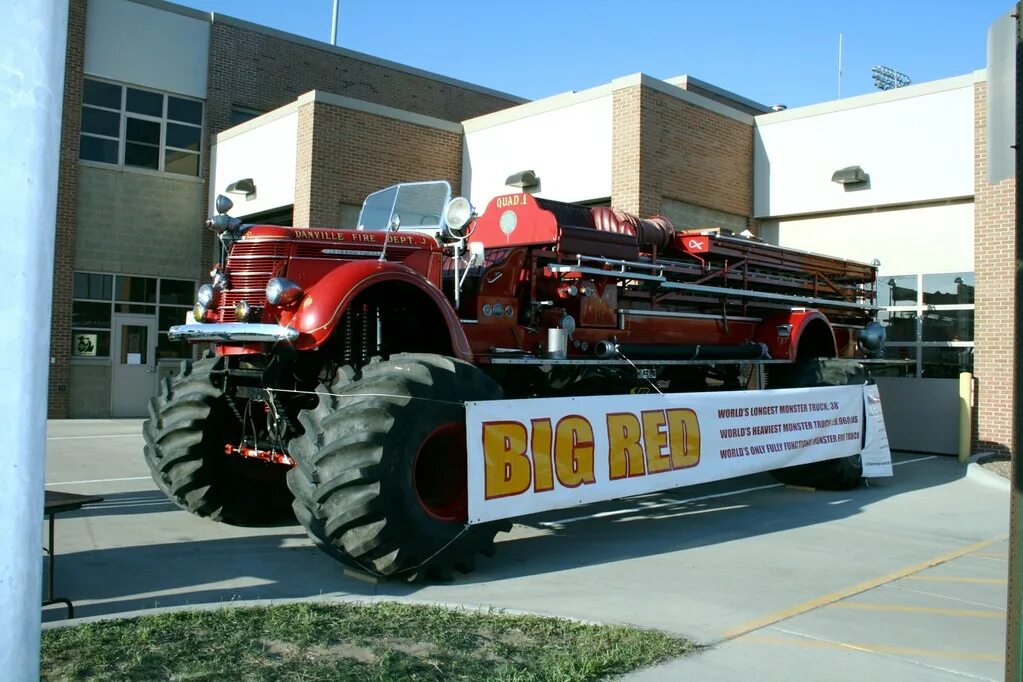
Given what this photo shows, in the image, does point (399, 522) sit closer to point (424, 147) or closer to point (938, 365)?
point (938, 365)

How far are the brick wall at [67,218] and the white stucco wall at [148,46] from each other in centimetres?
30

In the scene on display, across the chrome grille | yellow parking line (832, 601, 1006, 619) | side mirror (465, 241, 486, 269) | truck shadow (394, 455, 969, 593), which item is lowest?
yellow parking line (832, 601, 1006, 619)

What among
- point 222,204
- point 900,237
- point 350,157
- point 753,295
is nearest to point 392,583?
point 222,204

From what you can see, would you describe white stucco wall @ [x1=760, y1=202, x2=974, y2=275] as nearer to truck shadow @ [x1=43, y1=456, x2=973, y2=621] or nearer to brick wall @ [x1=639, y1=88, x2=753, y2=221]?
brick wall @ [x1=639, y1=88, x2=753, y2=221]

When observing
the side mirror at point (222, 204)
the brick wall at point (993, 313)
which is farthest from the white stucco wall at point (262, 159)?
the brick wall at point (993, 313)

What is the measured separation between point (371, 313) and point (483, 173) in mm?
11490

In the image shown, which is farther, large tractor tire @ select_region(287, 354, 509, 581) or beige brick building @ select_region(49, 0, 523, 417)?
beige brick building @ select_region(49, 0, 523, 417)

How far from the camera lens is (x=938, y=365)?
47.3 ft

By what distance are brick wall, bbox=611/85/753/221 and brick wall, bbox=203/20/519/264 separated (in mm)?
9799

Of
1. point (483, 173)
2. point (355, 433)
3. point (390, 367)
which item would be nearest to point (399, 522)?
point (355, 433)

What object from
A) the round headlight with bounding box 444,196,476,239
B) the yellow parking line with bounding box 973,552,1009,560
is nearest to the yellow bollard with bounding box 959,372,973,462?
the yellow parking line with bounding box 973,552,1009,560

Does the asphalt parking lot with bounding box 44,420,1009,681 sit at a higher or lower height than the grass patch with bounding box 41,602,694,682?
lower

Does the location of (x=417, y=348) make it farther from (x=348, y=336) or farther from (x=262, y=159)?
(x=262, y=159)

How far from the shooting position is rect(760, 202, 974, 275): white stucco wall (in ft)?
46.5
